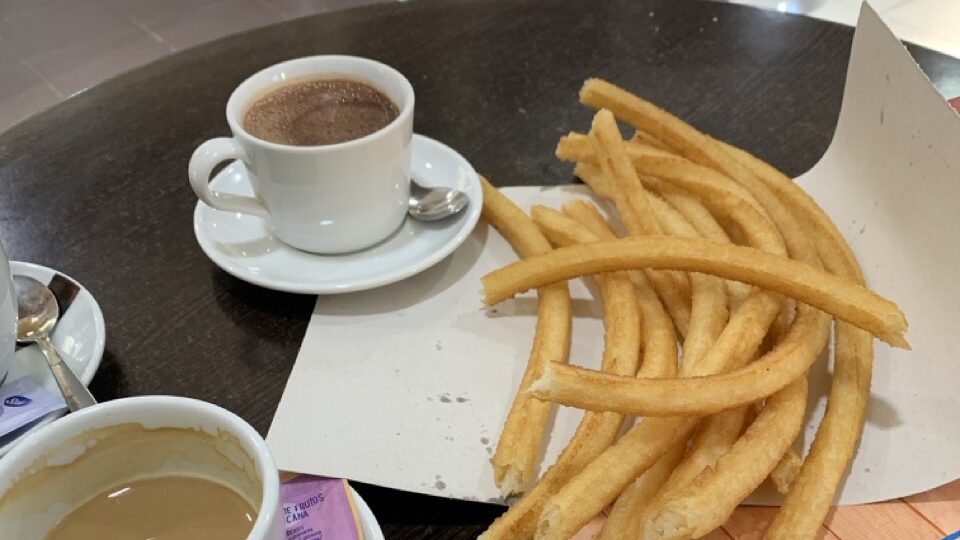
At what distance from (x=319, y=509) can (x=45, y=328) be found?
17.1 inches

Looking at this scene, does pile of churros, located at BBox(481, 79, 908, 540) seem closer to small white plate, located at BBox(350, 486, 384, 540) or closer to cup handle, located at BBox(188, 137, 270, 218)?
small white plate, located at BBox(350, 486, 384, 540)

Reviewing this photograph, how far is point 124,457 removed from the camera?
2.29 feet

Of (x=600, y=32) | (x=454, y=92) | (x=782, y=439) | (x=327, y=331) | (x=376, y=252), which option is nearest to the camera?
(x=782, y=439)

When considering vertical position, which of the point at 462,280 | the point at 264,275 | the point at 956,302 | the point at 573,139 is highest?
the point at 956,302

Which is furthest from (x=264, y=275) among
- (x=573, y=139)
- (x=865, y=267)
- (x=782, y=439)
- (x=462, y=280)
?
(x=865, y=267)

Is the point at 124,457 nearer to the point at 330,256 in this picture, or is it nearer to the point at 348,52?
the point at 330,256

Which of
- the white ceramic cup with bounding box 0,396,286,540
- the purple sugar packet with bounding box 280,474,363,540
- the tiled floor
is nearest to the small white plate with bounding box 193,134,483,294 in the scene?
the purple sugar packet with bounding box 280,474,363,540

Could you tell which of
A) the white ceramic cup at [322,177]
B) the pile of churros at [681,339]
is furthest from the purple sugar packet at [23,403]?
the pile of churros at [681,339]

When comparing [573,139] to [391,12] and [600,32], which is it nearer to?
[600,32]

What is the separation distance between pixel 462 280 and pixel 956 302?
61 cm

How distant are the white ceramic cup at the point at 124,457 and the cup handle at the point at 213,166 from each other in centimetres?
51

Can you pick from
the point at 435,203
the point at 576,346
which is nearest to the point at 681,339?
the point at 576,346

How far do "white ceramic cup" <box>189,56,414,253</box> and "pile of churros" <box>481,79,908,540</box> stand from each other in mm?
160

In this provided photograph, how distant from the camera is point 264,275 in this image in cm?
114
